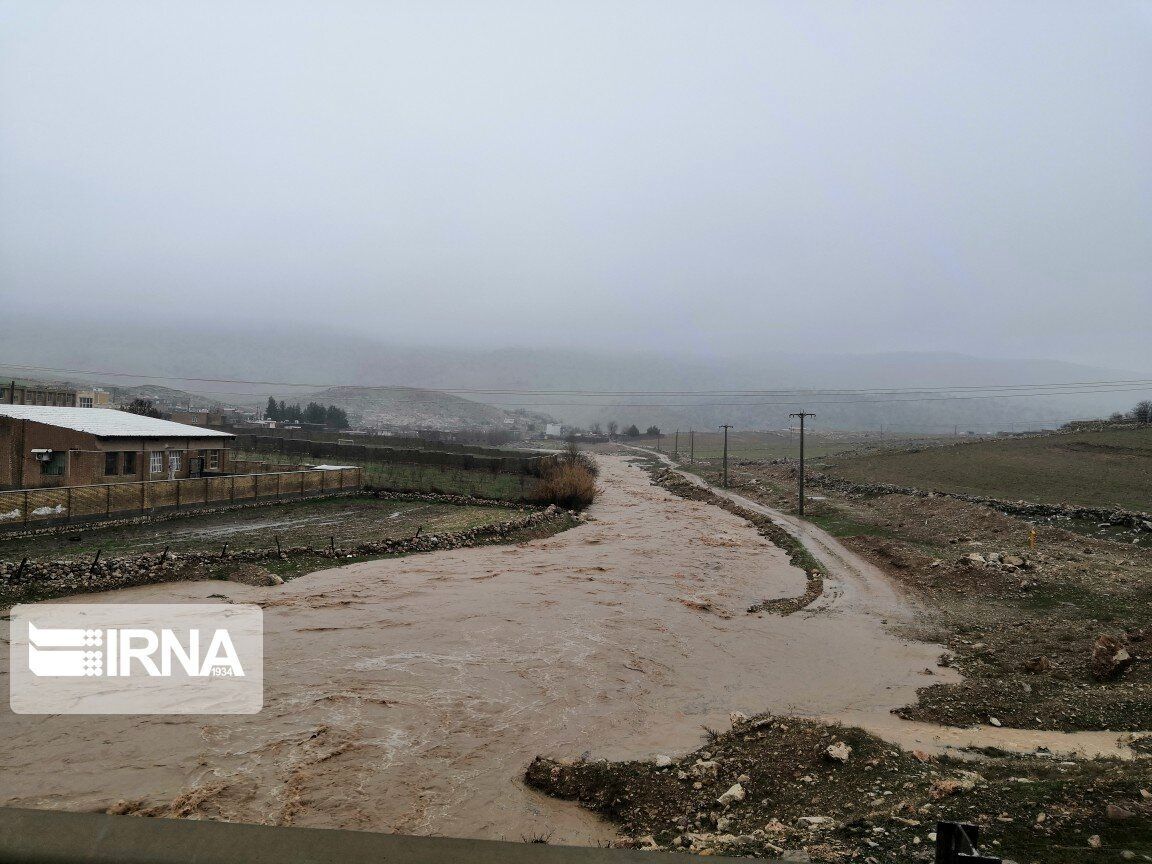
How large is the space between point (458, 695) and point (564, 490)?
32.2m

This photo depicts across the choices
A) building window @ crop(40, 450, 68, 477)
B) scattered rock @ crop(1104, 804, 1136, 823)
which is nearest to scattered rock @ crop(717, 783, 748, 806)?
scattered rock @ crop(1104, 804, 1136, 823)

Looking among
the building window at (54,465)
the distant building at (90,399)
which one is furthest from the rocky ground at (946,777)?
the distant building at (90,399)

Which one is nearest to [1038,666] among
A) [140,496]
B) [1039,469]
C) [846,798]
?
[846,798]

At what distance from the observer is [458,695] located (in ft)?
40.7

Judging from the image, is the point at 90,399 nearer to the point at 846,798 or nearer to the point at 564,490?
the point at 564,490

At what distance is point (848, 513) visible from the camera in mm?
40031

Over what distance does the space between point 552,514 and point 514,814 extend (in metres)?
30.7

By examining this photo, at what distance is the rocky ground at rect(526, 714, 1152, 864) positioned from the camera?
5.88 metres

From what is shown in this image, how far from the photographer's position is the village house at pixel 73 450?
35.8 m

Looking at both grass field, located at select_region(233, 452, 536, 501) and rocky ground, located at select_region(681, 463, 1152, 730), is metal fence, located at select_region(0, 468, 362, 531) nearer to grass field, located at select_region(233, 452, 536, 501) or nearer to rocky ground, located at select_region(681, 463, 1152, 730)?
grass field, located at select_region(233, 452, 536, 501)

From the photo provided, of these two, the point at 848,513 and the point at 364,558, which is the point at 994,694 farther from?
the point at 848,513

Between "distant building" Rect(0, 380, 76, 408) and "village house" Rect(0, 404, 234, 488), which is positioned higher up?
"distant building" Rect(0, 380, 76, 408)

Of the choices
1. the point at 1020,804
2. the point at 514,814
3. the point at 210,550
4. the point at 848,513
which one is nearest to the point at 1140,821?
the point at 1020,804

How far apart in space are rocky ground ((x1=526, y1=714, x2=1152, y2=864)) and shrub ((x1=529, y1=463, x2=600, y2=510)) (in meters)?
34.2
